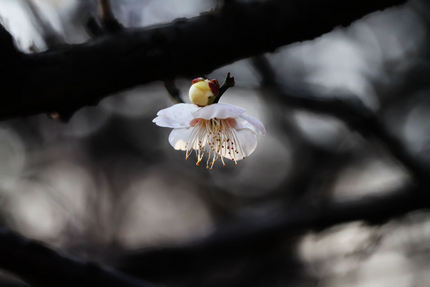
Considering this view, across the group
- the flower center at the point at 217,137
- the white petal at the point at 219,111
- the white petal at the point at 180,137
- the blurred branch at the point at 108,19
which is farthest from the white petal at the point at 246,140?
the blurred branch at the point at 108,19

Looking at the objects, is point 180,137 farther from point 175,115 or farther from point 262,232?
point 262,232

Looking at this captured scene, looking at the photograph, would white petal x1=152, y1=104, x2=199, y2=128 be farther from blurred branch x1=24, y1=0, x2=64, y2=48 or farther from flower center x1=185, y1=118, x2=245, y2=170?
blurred branch x1=24, y1=0, x2=64, y2=48

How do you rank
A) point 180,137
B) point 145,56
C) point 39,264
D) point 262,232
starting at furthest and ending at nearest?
point 262,232
point 180,137
point 39,264
point 145,56

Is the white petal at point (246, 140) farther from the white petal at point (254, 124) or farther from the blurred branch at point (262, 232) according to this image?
the blurred branch at point (262, 232)

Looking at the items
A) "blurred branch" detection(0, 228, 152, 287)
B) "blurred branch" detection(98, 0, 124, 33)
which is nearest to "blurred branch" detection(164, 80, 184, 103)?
"blurred branch" detection(98, 0, 124, 33)

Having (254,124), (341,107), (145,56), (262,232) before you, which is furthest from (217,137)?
(262,232)

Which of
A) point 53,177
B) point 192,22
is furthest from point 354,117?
point 53,177
